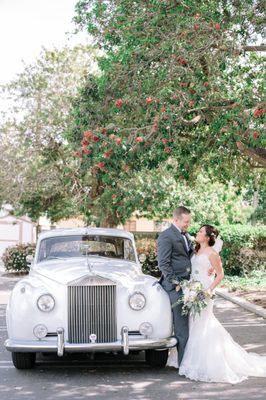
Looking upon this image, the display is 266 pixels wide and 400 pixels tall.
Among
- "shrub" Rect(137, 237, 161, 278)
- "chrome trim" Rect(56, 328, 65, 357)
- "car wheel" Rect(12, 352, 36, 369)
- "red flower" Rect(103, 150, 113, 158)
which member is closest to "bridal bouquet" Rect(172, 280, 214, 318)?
"chrome trim" Rect(56, 328, 65, 357)

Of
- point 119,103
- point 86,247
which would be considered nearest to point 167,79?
point 119,103

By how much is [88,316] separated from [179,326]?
117 cm

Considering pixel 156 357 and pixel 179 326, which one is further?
pixel 156 357

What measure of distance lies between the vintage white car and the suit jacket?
216 millimetres

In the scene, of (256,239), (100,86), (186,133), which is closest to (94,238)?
(100,86)

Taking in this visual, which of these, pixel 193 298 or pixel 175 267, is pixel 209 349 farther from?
pixel 175 267

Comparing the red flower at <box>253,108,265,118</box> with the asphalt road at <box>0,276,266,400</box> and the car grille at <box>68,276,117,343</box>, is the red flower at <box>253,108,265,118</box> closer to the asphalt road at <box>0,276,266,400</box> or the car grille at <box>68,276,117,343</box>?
the asphalt road at <box>0,276,266,400</box>

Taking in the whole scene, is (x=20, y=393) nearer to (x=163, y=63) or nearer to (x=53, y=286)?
(x=53, y=286)

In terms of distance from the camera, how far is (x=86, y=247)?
10445 millimetres

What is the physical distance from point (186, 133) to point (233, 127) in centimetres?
343

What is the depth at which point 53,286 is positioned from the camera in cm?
873

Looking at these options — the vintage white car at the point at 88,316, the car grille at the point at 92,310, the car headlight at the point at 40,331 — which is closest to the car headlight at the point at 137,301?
the vintage white car at the point at 88,316

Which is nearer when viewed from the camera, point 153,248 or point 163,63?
→ point 163,63

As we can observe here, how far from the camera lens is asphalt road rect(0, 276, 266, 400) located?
7484 millimetres
